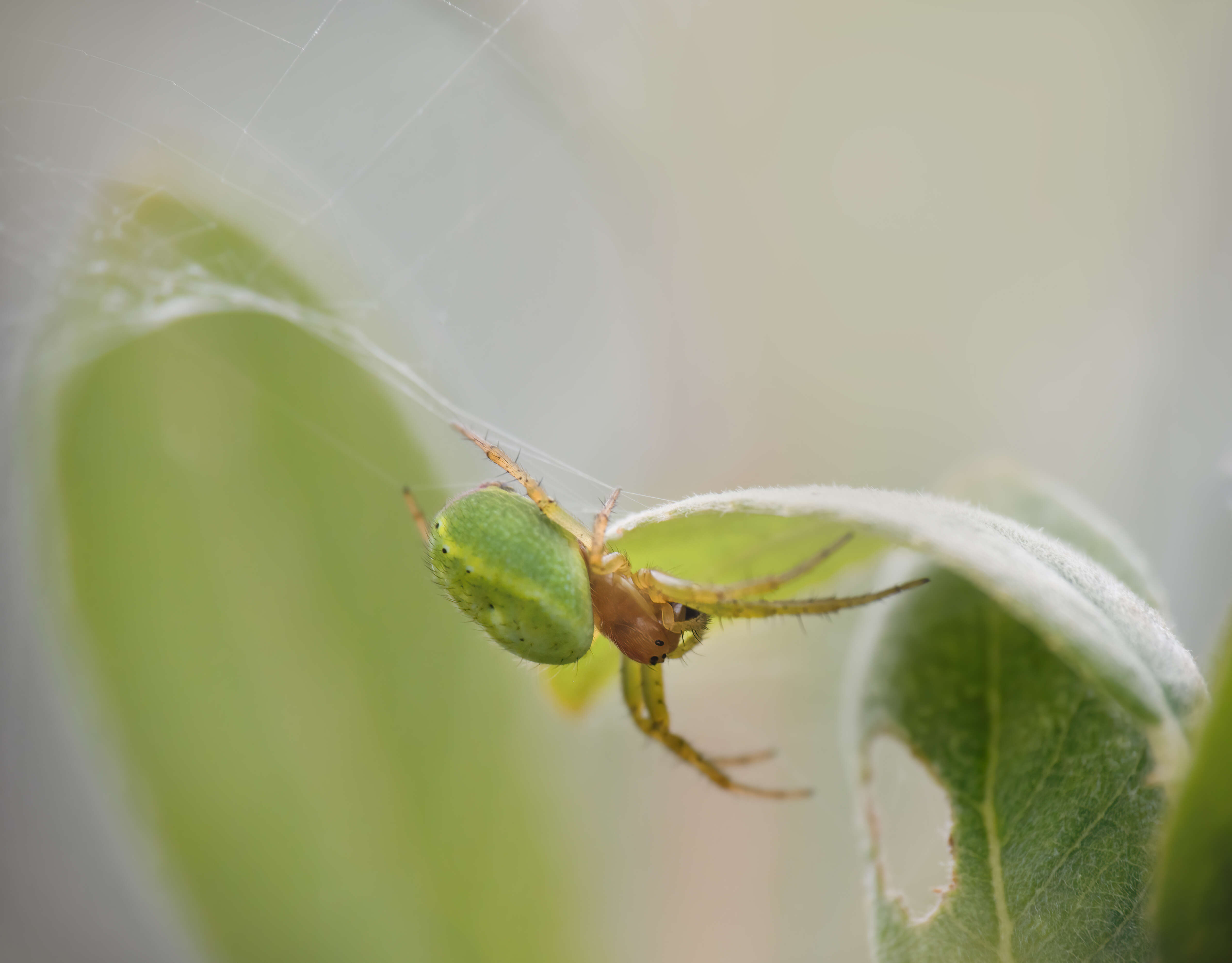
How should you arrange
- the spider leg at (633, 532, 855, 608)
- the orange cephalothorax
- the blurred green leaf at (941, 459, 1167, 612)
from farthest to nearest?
the orange cephalothorax → the spider leg at (633, 532, 855, 608) → the blurred green leaf at (941, 459, 1167, 612)

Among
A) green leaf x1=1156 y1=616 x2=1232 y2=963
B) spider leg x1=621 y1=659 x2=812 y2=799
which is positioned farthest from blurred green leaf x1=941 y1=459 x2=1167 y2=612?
spider leg x1=621 y1=659 x2=812 y2=799

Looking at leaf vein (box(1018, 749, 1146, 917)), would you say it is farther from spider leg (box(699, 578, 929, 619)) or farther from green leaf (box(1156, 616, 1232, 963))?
spider leg (box(699, 578, 929, 619))

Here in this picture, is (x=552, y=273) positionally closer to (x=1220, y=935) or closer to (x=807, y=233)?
(x=807, y=233)

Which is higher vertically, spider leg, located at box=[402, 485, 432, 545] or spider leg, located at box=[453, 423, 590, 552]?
spider leg, located at box=[402, 485, 432, 545]

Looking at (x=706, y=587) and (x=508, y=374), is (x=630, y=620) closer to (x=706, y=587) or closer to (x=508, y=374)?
(x=706, y=587)

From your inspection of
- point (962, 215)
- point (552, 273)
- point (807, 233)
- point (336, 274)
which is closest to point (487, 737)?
point (336, 274)
